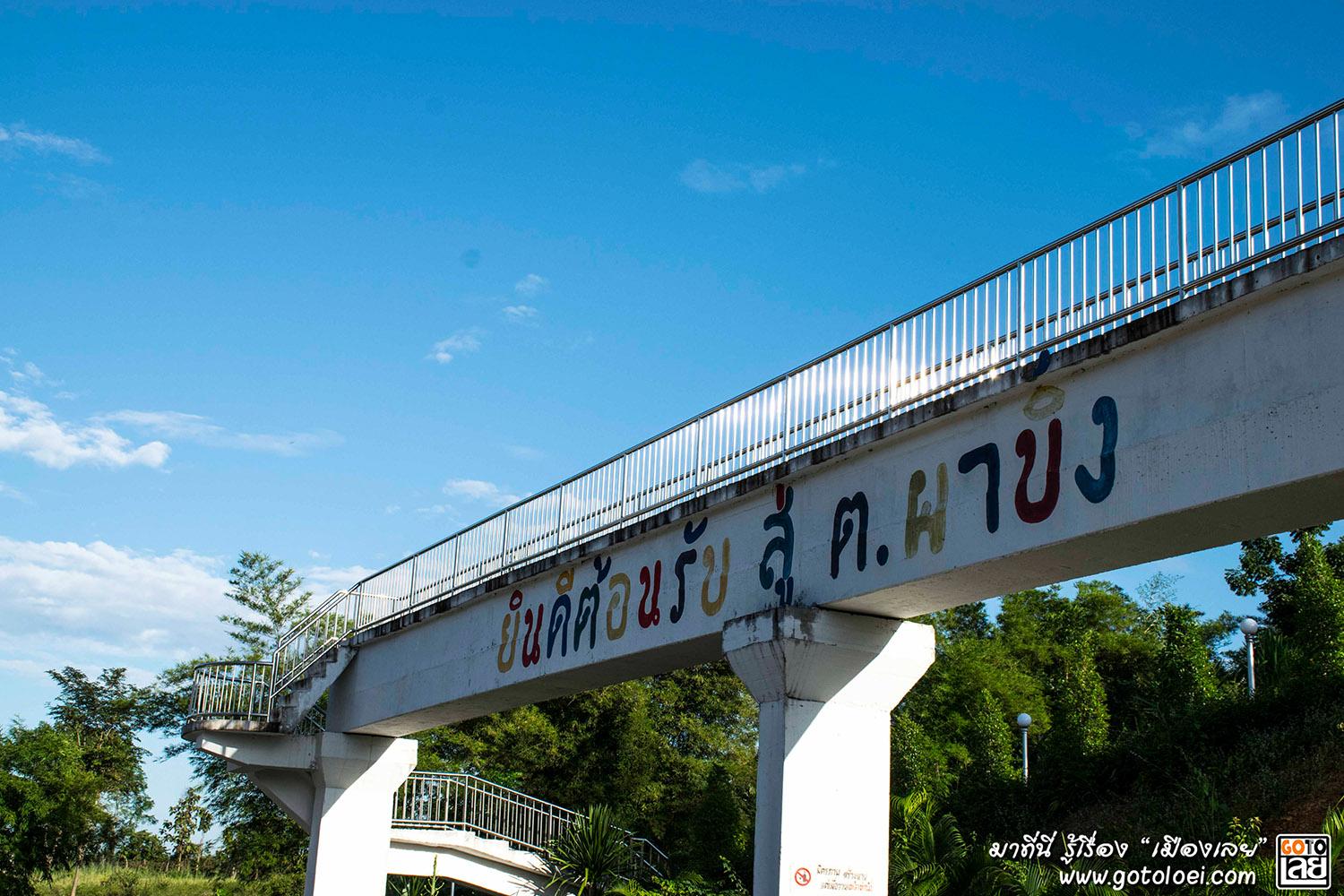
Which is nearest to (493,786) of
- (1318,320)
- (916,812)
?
(916,812)

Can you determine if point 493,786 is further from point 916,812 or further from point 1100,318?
point 1100,318

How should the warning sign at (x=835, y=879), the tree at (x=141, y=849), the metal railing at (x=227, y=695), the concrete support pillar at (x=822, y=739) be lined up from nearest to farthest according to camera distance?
the warning sign at (x=835, y=879) → the concrete support pillar at (x=822, y=739) → the metal railing at (x=227, y=695) → the tree at (x=141, y=849)

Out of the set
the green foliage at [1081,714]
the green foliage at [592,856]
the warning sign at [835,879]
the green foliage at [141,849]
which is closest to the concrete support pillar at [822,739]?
the warning sign at [835,879]

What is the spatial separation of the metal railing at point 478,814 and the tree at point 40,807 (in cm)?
1078

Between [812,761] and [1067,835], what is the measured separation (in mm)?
9050

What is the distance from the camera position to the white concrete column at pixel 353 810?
21.3 m

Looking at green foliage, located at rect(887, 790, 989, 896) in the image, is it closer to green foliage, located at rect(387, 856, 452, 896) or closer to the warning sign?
the warning sign

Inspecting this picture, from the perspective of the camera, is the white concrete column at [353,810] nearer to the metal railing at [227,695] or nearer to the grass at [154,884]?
the metal railing at [227,695]

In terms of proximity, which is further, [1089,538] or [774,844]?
[774,844]

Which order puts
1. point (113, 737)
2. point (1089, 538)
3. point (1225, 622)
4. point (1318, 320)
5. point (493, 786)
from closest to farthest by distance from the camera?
point (1318, 320) → point (1089, 538) → point (493, 786) → point (113, 737) → point (1225, 622)

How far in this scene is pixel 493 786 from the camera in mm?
25719

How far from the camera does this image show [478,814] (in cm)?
2484

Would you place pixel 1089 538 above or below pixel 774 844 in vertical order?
above

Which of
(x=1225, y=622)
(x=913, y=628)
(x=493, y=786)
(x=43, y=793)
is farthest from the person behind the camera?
(x=1225, y=622)
